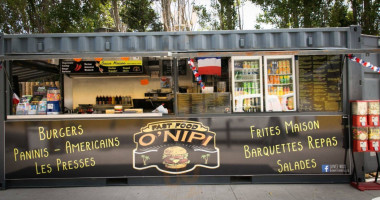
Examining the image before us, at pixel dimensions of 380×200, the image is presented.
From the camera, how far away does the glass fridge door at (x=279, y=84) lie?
6.07m

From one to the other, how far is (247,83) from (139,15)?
14141 mm

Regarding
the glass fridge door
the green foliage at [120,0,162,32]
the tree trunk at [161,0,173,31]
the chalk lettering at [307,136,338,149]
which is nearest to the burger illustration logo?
the glass fridge door

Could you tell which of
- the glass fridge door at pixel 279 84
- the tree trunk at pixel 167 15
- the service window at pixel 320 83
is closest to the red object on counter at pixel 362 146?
the service window at pixel 320 83

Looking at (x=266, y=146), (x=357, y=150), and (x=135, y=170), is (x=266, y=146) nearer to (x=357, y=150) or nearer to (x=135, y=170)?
(x=357, y=150)

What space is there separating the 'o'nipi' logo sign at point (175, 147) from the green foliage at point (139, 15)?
14150mm

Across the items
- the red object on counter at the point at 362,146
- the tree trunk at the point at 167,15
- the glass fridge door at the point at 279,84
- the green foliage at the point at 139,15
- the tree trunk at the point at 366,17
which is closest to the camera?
the red object on counter at the point at 362,146

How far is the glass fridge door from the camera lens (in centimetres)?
607

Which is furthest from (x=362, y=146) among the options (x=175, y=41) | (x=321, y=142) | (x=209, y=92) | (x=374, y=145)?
(x=175, y=41)

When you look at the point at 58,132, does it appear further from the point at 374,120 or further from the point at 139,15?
the point at 139,15

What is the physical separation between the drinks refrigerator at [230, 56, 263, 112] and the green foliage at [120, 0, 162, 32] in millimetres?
13473

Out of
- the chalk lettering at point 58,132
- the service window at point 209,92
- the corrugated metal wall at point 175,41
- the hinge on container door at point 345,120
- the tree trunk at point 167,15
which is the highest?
the tree trunk at point 167,15

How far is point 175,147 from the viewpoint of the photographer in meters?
5.70

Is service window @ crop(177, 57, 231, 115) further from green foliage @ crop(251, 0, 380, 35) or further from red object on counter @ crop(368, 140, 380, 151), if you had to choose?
green foliage @ crop(251, 0, 380, 35)

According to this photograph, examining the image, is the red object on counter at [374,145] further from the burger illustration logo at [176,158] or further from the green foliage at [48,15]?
the green foliage at [48,15]
